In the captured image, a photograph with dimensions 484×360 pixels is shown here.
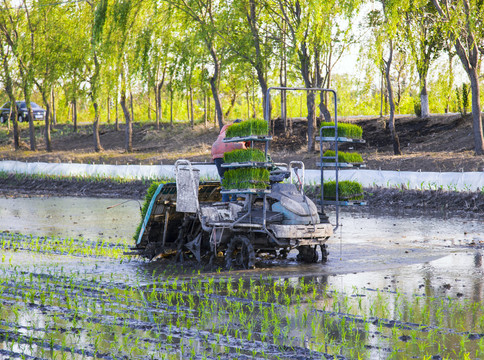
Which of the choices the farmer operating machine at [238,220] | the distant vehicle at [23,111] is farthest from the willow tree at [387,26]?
the distant vehicle at [23,111]

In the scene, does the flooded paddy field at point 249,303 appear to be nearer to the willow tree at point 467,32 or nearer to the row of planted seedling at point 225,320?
the row of planted seedling at point 225,320

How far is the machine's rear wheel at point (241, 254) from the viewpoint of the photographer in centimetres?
1002

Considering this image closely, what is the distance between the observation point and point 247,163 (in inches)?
367

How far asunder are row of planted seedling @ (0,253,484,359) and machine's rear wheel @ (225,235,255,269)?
0.79m

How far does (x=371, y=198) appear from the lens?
20234mm

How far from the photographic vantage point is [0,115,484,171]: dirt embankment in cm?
A: 2539

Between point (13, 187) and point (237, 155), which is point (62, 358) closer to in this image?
point (237, 155)

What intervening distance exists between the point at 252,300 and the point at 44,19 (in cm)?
3617

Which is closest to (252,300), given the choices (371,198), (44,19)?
(371,198)

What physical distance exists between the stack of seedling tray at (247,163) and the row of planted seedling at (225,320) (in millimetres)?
1266

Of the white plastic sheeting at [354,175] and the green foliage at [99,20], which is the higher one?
the green foliage at [99,20]

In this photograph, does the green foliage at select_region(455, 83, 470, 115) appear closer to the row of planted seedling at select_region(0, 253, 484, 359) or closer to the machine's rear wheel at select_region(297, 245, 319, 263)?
the machine's rear wheel at select_region(297, 245, 319, 263)

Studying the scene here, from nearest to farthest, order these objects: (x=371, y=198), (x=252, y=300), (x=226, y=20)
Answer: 1. (x=252, y=300)
2. (x=371, y=198)
3. (x=226, y=20)

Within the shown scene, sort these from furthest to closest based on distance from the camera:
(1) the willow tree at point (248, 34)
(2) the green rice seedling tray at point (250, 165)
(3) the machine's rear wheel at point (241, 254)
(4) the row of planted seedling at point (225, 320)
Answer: (1) the willow tree at point (248, 34)
(3) the machine's rear wheel at point (241, 254)
(2) the green rice seedling tray at point (250, 165)
(4) the row of planted seedling at point (225, 320)
